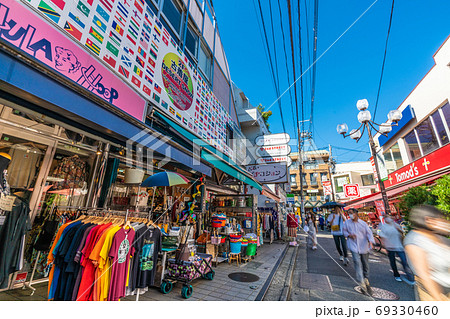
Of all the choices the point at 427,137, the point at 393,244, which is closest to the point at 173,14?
the point at 393,244

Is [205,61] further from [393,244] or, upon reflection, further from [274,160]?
[393,244]

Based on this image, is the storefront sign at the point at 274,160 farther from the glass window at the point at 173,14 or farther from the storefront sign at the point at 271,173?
the glass window at the point at 173,14

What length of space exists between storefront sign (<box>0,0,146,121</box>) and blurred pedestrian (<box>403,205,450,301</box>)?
4971 mm

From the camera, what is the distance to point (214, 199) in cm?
933

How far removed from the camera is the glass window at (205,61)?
9.52m

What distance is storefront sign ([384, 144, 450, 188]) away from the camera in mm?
8742

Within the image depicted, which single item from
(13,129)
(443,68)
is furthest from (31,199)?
(443,68)

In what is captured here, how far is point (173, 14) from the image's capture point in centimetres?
757

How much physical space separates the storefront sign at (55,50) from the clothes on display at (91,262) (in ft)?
7.35

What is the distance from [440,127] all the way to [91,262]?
593 inches

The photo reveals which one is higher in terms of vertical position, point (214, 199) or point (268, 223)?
point (214, 199)

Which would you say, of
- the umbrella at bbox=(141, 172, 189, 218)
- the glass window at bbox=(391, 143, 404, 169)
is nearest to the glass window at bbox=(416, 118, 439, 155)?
the glass window at bbox=(391, 143, 404, 169)

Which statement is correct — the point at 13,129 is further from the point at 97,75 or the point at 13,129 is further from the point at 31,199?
the point at 97,75

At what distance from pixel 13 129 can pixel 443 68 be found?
16715 millimetres
